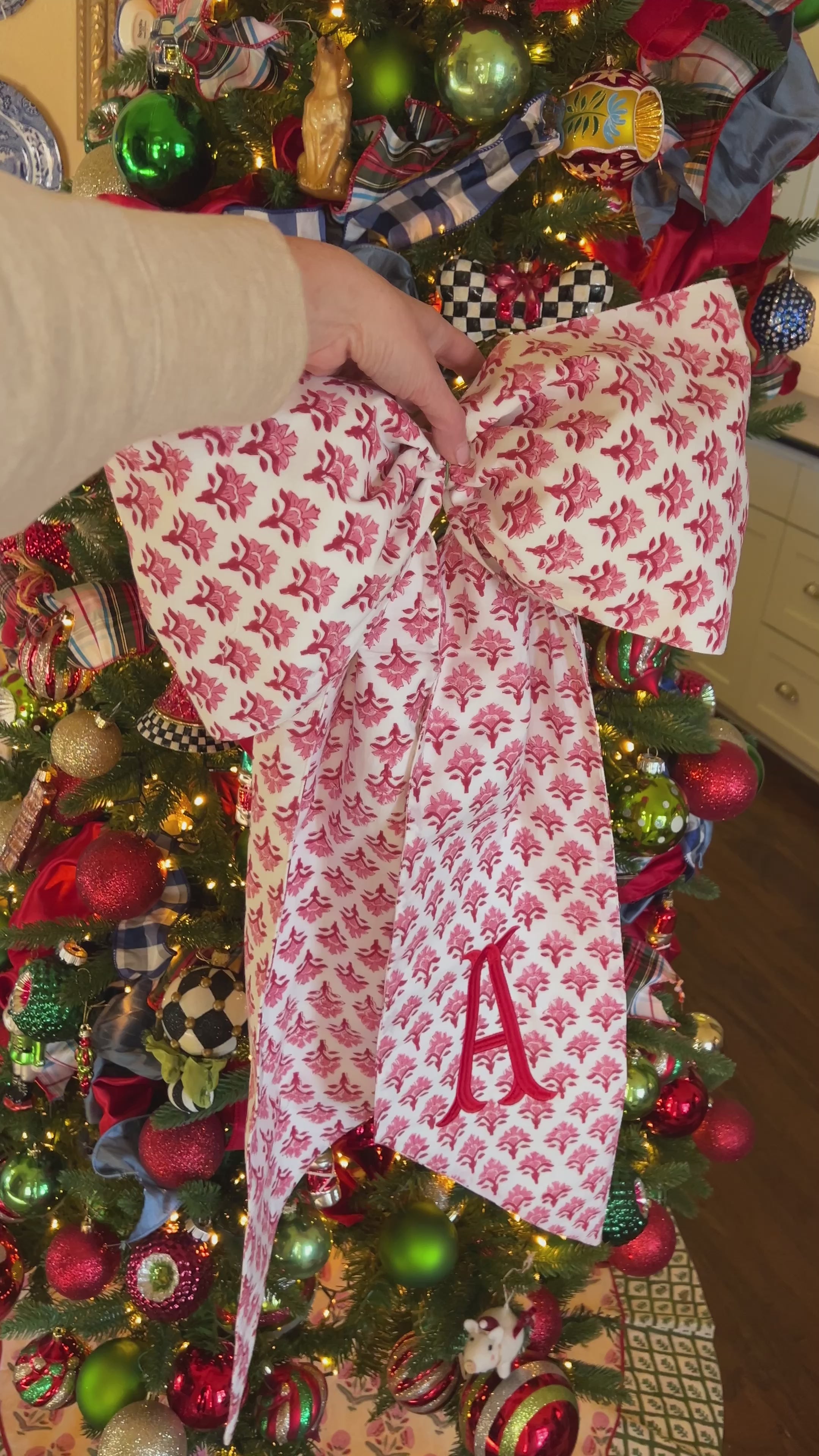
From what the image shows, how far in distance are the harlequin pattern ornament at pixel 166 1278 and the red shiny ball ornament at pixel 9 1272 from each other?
0.75ft

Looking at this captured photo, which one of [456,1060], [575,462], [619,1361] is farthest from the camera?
[619,1361]

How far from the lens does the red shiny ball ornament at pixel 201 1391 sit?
0.90 m

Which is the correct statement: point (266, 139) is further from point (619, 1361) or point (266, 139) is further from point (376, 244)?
point (619, 1361)

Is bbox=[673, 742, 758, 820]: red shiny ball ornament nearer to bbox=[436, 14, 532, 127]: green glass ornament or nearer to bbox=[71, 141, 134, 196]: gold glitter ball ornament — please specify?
bbox=[436, 14, 532, 127]: green glass ornament

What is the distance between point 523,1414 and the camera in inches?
35.1

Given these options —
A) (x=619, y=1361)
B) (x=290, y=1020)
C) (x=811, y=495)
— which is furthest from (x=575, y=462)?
(x=811, y=495)

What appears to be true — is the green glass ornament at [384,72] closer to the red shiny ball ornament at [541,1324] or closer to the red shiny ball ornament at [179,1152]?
the red shiny ball ornament at [179,1152]

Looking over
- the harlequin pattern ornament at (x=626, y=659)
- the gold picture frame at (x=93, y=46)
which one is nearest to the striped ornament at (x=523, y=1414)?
the harlequin pattern ornament at (x=626, y=659)

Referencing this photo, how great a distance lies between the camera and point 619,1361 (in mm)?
1362

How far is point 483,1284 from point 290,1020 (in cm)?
42

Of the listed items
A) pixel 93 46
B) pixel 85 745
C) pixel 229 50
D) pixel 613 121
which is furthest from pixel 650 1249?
pixel 93 46

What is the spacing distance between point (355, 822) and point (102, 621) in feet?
1.00

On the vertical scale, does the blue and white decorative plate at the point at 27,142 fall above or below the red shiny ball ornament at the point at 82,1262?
above

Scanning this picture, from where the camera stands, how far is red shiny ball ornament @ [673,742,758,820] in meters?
0.92
